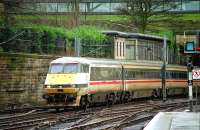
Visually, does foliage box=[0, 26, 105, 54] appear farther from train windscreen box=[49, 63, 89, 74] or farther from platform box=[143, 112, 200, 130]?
platform box=[143, 112, 200, 130]

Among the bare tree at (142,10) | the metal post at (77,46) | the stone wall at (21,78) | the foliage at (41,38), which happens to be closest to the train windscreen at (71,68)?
the stone wall at (21,78)

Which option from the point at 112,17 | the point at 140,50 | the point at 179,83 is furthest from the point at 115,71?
the point at 112,17

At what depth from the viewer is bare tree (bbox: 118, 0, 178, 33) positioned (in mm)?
60203

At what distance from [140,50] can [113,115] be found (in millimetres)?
29923

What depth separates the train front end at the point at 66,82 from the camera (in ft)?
91.9

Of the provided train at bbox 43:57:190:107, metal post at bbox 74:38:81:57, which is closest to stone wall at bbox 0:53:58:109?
train at bbox 43:57:190:107

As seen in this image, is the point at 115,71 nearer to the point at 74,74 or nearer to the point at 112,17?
the point at 74,74

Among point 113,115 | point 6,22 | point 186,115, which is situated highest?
point 6,22

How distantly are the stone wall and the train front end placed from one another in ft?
6.21

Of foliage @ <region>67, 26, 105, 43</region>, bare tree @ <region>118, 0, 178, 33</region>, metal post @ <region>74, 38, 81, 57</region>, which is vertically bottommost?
metal post @ <region>74, 38, 81, 57</region>

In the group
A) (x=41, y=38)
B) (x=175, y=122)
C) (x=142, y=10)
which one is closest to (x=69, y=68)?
(x=41, y=38)

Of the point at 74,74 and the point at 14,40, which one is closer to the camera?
the point at 74,74

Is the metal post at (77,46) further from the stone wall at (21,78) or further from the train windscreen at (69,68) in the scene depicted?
the train windscreen at (69,68)

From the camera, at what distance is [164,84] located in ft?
134
